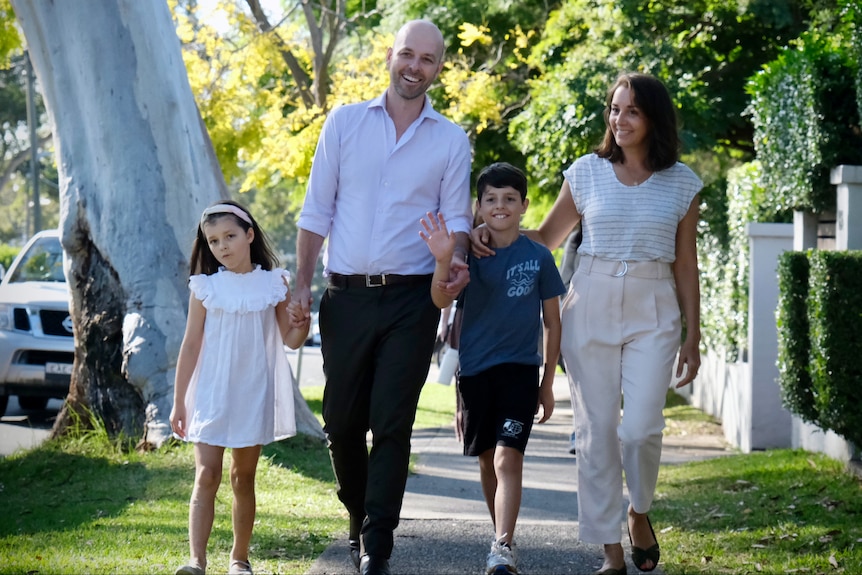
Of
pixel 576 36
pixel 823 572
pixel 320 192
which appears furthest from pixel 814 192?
pixel 576 36

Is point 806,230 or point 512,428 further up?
point 806,230

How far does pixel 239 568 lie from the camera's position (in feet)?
16.9

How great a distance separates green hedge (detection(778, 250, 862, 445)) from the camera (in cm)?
748

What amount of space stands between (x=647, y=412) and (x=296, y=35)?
14848 millimetres

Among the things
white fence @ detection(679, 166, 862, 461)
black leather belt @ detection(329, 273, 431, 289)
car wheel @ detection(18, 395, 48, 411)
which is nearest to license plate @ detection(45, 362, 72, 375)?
car wheel @ detection(18, 395, 48, 411)

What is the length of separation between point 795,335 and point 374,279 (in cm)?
458

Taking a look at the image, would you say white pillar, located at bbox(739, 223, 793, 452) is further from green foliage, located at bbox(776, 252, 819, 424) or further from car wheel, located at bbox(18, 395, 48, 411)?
car wheel, located at bbox(18, 395, 48, 411)

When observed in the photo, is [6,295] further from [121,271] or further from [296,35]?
[296,35]

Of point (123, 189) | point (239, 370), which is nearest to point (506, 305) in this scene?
point (239, 370)

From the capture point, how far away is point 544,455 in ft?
35.0

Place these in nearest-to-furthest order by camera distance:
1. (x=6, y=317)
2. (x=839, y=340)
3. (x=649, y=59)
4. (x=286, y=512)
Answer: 1. (x=286, y=512)
2. (x=839, y=340)
3. (x=6, y=317)
4. (x=649, y=59)

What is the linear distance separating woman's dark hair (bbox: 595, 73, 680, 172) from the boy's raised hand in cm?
109

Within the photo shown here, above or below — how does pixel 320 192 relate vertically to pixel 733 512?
above

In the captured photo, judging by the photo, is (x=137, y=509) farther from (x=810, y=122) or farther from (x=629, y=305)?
(x=810, y=122)
